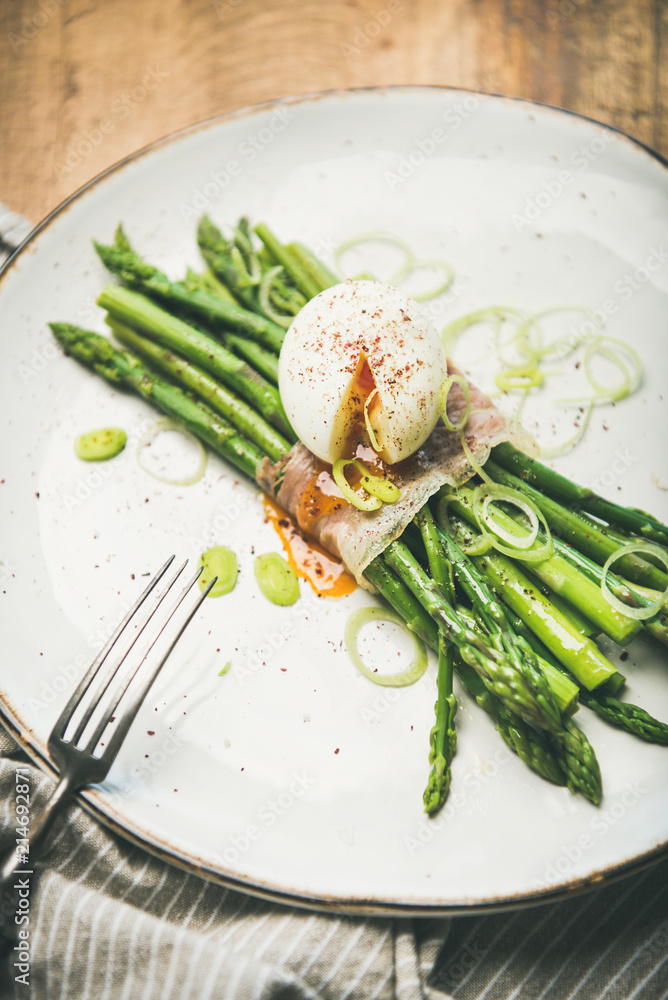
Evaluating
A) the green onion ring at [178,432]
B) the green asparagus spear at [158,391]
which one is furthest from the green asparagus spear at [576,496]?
the green onion ring at [178,432]

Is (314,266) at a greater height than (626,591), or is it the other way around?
(314,266)

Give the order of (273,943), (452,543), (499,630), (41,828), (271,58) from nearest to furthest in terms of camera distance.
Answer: (41,828), (273,943), (499,630), (452,543), (271,58)

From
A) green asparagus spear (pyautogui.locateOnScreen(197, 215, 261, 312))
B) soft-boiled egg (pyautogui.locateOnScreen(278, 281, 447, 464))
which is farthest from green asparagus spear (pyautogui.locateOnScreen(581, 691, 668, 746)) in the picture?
green asparagus spear (pyautogui.locateOnScreen(197, 215, 261, 312))

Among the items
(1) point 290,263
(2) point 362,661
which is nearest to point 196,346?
(1) point 290,263

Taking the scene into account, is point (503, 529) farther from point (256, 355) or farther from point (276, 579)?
point (256, 355)

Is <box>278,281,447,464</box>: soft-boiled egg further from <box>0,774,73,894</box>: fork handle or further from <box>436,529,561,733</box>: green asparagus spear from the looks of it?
<box>0,774,73,894</box>: fork handle

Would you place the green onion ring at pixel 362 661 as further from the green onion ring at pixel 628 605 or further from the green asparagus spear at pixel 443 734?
the green onion ring at pixel 628 605

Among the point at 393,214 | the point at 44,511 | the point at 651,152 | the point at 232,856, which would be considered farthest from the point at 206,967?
the point at 651,152
